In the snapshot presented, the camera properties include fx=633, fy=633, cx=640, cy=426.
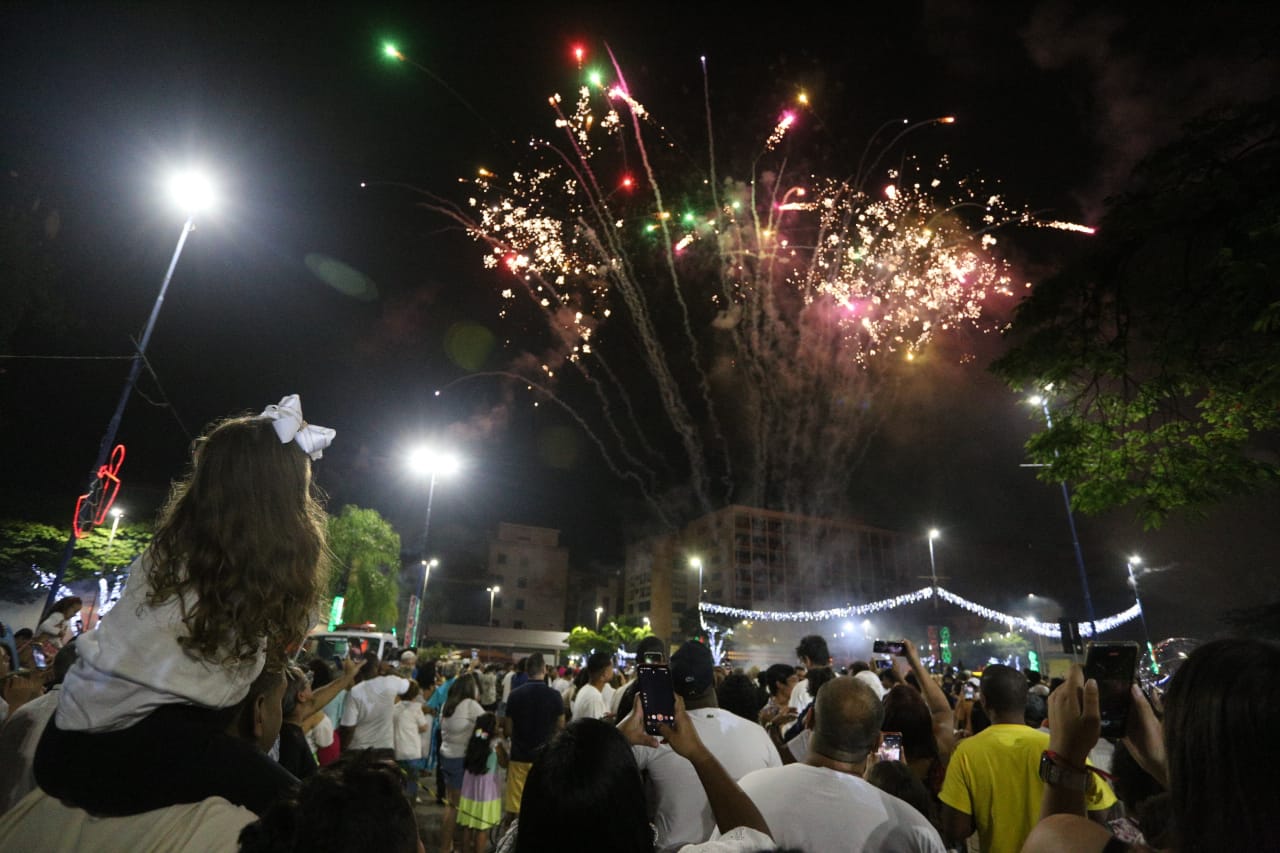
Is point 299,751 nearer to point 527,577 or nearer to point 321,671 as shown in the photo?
point 321,671

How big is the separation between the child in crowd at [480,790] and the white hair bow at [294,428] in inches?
283

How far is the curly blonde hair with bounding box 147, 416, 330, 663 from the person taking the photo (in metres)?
1.81

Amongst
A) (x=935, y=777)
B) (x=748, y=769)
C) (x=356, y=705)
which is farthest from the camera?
(x=356, y=705)

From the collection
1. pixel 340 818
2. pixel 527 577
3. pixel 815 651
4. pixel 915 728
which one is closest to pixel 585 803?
pixel 340 818

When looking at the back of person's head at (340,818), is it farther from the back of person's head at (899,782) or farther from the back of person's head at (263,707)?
the back of person's head at (899,782)

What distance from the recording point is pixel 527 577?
265ft

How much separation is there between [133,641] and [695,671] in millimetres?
3199

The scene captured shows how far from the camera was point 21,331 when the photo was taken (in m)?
21.0

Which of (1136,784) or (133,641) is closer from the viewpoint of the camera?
(133,641)

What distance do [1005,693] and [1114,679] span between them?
219 cm

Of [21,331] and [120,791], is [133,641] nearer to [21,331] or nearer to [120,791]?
[120,791]

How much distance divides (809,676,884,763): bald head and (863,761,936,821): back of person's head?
103 cm

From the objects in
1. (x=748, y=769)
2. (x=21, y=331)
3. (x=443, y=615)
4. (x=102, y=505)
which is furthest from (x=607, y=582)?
(x=748, y=769)

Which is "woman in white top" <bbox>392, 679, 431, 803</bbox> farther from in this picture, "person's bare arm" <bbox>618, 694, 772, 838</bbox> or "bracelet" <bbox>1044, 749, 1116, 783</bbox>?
"bracelet" <bbox>1044, 749, 1116, 783</bbox>
